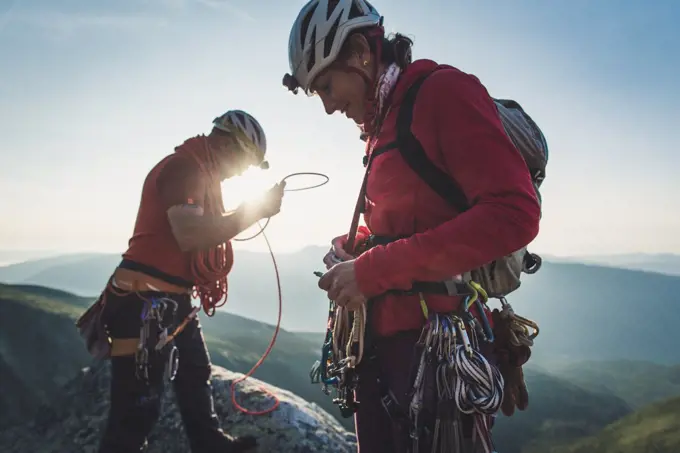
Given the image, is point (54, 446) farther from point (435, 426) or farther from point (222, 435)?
point (435, 426)

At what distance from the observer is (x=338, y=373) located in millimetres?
2562

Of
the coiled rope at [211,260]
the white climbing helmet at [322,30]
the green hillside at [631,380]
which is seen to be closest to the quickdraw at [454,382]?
the white climbing helmet at [322,30]

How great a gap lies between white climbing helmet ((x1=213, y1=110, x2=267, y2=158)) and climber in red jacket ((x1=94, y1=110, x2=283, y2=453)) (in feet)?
0.06

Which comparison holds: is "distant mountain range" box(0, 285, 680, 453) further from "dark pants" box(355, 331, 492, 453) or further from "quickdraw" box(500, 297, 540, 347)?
"quickdraw" box(500, 297, 540, 347)

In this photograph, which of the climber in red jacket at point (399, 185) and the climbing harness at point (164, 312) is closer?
the climber in red jacket at point (399, 185)

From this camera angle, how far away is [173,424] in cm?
672

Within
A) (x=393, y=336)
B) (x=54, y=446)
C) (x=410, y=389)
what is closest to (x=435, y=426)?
(x=410, y=389)

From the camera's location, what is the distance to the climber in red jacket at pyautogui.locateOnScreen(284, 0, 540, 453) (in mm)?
1858

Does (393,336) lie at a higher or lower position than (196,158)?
lower

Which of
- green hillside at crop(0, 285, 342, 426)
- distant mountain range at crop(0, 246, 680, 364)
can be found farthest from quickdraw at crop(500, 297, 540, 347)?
distant mountain range at crop(0, 246, 680, 364)

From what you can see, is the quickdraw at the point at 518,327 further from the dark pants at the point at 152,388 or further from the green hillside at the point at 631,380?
the green hillside at the point at 631,380

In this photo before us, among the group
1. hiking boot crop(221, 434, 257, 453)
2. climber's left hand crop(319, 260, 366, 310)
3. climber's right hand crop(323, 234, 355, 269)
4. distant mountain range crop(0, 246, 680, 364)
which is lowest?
distant mountain range crop(0, 246, 680, 364)

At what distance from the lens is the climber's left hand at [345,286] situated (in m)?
2.09

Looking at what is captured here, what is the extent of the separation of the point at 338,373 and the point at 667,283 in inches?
6798
